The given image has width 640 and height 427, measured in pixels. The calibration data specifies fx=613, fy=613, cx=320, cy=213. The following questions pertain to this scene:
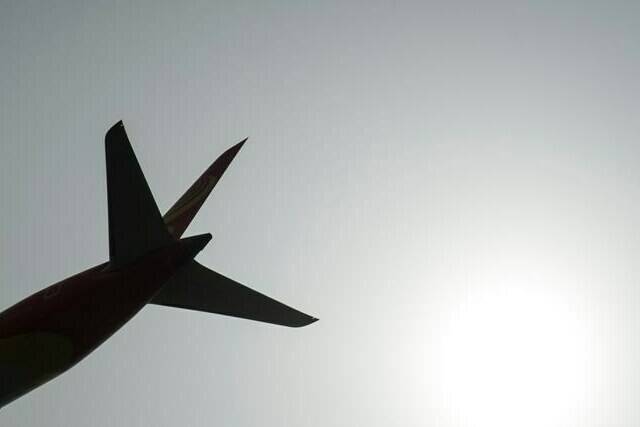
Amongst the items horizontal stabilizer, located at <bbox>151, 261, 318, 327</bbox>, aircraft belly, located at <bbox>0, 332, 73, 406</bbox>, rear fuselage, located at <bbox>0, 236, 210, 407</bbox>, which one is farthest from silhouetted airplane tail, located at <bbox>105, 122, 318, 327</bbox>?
aircraft belly, located at <bbox>0, 332, 73, 406</bbox>

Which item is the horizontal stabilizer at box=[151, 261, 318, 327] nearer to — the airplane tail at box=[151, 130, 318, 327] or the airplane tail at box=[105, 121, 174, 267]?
the airplane tail at box=[151, 130, 318, 327]

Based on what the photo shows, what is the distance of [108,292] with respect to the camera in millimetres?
15344

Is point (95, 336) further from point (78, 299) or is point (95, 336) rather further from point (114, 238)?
point (114, 238)

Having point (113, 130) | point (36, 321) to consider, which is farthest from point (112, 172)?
point (36, 321)

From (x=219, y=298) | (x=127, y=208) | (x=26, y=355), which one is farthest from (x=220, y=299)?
(x=26, y=355)

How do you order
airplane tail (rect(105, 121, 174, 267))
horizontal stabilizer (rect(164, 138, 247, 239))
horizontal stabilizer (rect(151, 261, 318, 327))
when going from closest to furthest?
airplane tail (rect(105, 121, 174, 267)) < horizontal stabilizer (rect(151, 261, 318, 327)) < horizontal stabilizer (rect(164, 138, 247, 239))

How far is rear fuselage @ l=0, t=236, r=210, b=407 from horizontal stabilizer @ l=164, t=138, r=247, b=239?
2.27m

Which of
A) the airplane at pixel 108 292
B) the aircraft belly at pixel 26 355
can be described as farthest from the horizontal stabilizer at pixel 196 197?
the aircraft belly at pixel 26 355

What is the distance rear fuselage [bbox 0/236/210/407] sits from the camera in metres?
15.1

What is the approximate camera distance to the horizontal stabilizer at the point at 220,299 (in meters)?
17.2

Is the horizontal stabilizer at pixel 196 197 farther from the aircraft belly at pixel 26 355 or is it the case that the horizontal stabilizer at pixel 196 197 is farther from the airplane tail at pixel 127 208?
the aircraft belly at pixel 26 355

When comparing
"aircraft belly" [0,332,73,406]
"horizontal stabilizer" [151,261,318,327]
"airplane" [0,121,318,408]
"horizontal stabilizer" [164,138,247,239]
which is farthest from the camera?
"horizontal stabilizer" [164,138,247,239]

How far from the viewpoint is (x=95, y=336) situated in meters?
15.4

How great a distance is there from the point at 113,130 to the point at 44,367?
626cm
